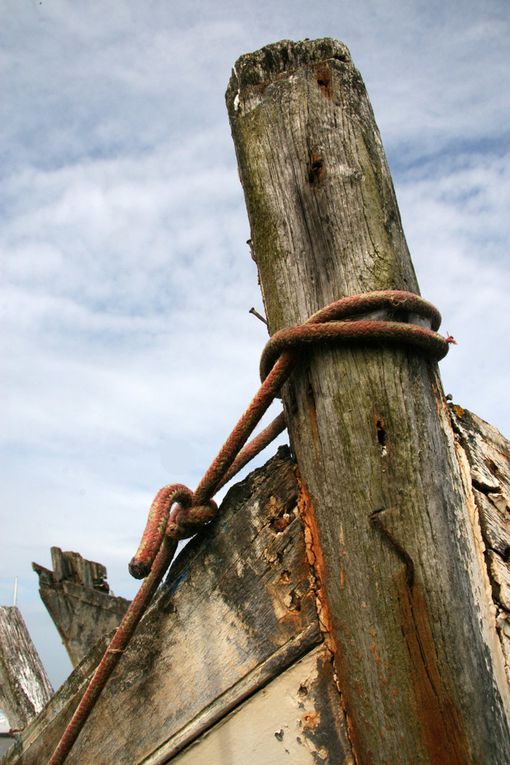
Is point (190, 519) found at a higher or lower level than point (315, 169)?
lower

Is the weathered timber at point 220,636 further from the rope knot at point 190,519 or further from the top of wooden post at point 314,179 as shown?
the top of wooden post at point 314,179

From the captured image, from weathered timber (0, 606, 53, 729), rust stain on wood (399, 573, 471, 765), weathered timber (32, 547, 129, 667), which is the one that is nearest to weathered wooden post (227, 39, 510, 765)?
rust stain on wood (399, 573, 471, 765)

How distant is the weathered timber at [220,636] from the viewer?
156 centimetres

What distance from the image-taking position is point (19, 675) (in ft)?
13.6

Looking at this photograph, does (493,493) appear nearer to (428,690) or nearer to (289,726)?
(428,690)

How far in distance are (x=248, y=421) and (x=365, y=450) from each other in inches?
13.4

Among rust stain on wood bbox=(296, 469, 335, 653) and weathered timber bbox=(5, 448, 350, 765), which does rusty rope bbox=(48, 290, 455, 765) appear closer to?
weathered timber bbox=(5, 448, 350, 765)

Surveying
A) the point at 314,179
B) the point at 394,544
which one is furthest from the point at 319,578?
the point at 314,179

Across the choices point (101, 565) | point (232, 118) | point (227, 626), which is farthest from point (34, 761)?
point (101, 565)

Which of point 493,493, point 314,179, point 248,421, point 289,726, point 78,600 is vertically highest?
point 78,600

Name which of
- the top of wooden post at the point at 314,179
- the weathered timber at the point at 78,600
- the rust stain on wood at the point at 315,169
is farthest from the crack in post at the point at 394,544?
the weathered timber at the point at 78,600

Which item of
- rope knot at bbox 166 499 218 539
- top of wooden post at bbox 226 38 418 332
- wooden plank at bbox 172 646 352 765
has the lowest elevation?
wooden plank at bbox 172 646 352 765

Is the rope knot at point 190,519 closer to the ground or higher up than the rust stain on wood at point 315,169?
closer to the ground

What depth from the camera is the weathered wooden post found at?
1.36 meters
